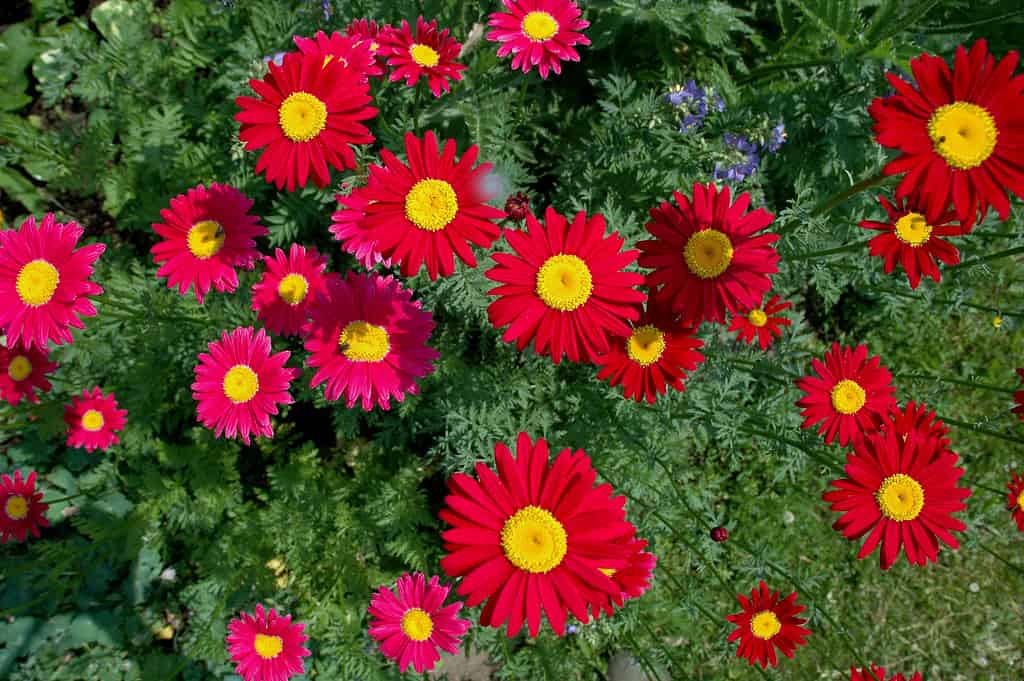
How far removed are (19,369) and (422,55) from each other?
2.42 metres

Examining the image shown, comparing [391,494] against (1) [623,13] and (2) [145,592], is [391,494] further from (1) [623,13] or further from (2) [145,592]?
(1) [623,13]

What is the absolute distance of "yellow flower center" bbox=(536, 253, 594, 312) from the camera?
6.69 ft

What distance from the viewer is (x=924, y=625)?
13.1ft

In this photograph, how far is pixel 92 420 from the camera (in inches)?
128

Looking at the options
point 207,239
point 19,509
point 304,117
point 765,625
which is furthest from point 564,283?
point 19,509

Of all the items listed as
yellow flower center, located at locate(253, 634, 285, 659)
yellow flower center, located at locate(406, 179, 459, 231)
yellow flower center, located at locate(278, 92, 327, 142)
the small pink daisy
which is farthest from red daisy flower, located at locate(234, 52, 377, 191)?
yellow flower center, located at locate(253, 634, 285, 659)

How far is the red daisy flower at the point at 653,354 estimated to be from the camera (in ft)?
8.07

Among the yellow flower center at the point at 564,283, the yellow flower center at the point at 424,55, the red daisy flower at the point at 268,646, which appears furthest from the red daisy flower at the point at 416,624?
the yellow flower center at the point at 424,55

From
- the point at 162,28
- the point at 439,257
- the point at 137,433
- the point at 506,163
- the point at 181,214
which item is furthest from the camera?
the point at 162,28

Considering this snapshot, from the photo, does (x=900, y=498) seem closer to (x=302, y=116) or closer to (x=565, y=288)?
(x=565, y=288)

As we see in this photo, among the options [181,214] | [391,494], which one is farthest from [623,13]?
[391,494]

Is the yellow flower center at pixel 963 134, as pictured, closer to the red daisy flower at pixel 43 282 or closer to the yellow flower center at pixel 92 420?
the red daisy flower at pixel 43 282

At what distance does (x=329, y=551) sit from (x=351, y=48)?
243 cm

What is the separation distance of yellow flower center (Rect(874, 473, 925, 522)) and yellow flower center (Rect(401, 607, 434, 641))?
1.89m
